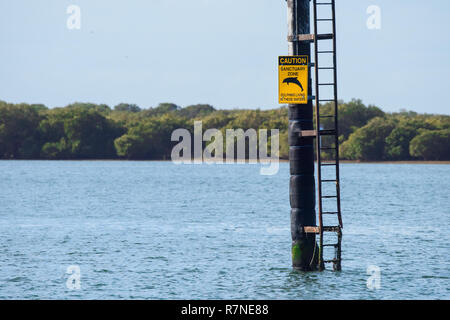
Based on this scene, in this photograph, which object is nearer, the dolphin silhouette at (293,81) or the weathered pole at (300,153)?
the dolphin silhouette at (293,81)

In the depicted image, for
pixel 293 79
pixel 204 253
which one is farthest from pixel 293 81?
pixel 204 253

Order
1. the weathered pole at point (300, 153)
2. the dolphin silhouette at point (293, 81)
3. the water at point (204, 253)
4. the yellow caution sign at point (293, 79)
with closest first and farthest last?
the yellow caution sign at point (293, 79), the dolphin silhouette at point (293, 81), the weathered pole at point (300, 153), the water at point (204, 253)

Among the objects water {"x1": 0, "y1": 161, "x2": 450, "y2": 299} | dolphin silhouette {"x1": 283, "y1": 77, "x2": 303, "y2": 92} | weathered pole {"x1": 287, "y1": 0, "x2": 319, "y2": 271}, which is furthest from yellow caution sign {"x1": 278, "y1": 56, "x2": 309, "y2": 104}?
water {"x1": 0, "y1": 161, "x2": 450, "y2": 299}

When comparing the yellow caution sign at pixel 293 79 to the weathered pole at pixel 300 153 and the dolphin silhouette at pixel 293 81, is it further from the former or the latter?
the weathered pole at pixel 300 153

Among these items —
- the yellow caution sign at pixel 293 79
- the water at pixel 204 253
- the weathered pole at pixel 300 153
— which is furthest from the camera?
the water at pixel 204 253

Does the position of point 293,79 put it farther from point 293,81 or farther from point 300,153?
point 300,153

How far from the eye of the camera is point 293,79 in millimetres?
22359

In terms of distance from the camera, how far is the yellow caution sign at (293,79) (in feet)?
73.0

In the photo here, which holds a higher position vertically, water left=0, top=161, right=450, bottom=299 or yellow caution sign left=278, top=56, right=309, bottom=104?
yellow caution sign left=278, top=56, right=309, bottom=104

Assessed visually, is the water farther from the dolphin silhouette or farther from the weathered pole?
the dolphin silhouette

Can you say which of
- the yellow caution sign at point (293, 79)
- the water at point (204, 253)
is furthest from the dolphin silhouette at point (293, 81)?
the water at point (204, 253)

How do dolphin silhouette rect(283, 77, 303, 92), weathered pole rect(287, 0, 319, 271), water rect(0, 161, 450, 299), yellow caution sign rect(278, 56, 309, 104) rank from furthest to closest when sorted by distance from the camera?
water rect(0, 161, 450, 299) → weathered pole rect(287, 0, 319, 271) → dolphin silhouette rect(283, 77, 303, 92) → yellow caution sign rect(278, 56, 309, 104)

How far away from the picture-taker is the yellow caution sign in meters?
22.2
